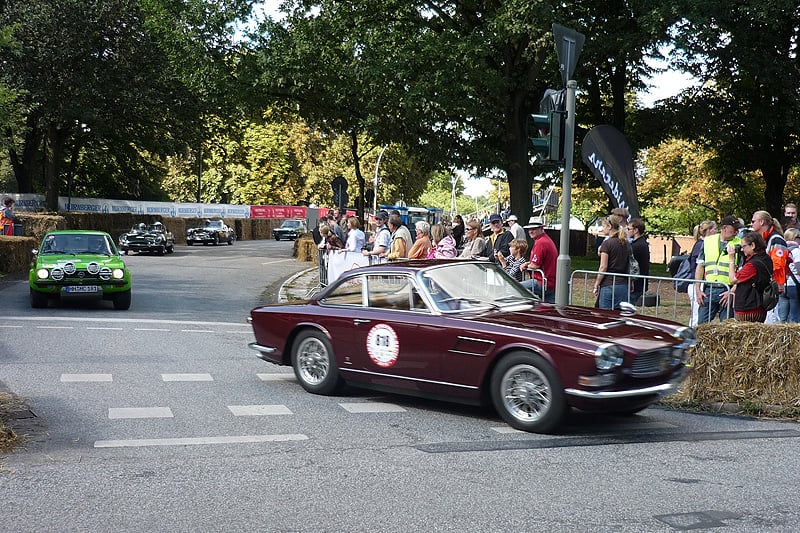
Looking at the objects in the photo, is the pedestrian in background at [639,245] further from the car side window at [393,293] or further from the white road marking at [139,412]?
the white road marking at [139,412]

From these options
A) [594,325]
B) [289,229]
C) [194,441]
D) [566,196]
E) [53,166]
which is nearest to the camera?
[194,441]

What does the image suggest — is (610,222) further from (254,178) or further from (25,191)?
(254,178)

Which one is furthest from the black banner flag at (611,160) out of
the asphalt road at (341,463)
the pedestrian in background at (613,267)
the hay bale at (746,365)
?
A: the asphalt road at (341,463)

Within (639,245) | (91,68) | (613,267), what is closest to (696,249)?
(639,245)

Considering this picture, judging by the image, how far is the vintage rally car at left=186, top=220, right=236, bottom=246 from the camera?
57.0m

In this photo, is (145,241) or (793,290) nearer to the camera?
(793,290)

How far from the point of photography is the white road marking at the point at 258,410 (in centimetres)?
823

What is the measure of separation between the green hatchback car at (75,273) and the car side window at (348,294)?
8.78m

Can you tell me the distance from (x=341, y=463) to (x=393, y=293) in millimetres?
2698

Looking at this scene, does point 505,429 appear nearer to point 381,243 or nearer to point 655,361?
point 655,361

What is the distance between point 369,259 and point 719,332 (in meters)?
11.1

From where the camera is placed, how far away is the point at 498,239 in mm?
15773

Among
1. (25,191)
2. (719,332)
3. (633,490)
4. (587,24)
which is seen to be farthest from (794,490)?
(25,191)

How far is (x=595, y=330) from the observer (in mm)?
7723
